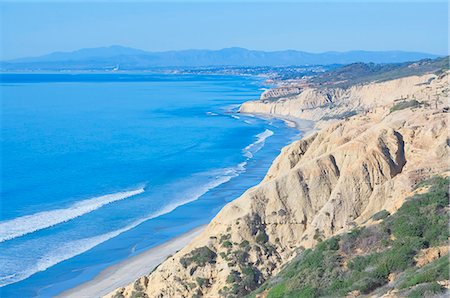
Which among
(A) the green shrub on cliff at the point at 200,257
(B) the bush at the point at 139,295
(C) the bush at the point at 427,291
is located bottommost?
(B) the bush at the point at 139,295

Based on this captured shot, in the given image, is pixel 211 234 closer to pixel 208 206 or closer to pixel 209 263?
pixel 209 263

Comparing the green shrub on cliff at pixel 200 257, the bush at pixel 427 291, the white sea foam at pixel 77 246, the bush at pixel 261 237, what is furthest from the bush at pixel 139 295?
the bush at pixel 427 291

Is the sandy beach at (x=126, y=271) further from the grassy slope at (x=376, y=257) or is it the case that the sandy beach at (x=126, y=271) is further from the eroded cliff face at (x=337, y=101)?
the eroded cliff face at (x=337, y=101)

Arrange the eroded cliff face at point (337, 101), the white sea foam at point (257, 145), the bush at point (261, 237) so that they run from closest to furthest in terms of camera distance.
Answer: the bush at point (261, 237)
the white sea foam at point (257, 145)
the eroded cliff face at point (337, 101)

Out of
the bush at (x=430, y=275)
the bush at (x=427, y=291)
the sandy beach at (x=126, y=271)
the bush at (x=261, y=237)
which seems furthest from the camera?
the sandy beach at (x=126, y=271)

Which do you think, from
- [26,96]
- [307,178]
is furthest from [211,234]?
[26,96]

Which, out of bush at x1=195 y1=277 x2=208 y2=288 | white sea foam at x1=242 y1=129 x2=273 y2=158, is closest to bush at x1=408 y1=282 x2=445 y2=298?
bush at x1=195 y1=277 x2=208 y2=288
